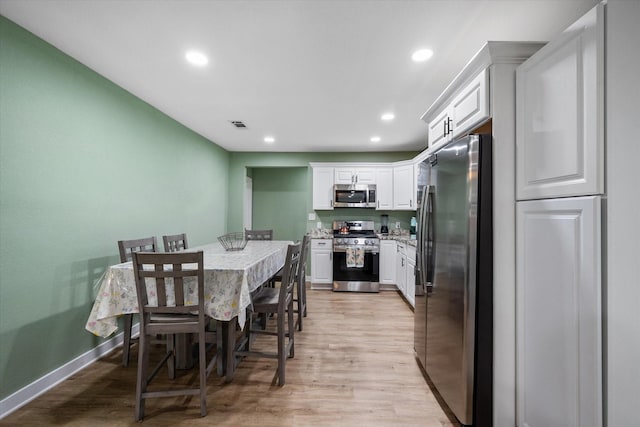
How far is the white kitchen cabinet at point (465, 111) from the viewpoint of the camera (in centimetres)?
158

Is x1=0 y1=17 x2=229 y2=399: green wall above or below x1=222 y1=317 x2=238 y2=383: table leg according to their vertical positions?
above

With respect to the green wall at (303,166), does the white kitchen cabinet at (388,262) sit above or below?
below

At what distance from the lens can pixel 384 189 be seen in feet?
16.1

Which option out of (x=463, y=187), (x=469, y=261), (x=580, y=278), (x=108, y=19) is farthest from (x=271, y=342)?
(x=108, y=19)

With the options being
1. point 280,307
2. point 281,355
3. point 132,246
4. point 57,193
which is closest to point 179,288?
point 280,307

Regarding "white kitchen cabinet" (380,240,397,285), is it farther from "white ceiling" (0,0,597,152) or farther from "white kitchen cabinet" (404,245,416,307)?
"white ceiling" (0,0,597,152)

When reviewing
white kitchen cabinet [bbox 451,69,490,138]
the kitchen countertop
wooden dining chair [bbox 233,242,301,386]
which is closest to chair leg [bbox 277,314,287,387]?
wooden dining chair [bbox 233,242,301,386]

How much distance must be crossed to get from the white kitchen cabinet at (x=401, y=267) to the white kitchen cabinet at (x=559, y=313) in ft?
8.41

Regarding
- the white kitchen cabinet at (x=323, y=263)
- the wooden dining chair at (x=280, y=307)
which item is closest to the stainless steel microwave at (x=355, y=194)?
the white kitchen cabinet at (x=323, y=263)

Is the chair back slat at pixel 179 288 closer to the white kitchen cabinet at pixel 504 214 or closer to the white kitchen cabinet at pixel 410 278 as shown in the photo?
the white kitchen cabinet at pixel 504 214

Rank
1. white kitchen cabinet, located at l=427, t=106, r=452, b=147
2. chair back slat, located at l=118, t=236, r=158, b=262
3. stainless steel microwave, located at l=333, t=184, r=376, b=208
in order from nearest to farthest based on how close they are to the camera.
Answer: white kitchen cabinet, located at l=427, t=106, r=452, b=147 < chair back slat, located at l=118, t=236, r=158, b=262 < stainless steel microwave, located at l=333, t=184, r=376, b=208

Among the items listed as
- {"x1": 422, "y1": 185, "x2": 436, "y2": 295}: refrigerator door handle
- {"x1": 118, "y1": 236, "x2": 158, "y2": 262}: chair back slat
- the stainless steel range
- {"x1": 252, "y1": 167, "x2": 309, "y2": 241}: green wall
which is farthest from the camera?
{"x1": 252, "y1": 167, "x2": 309, "y2": 241}: green wall

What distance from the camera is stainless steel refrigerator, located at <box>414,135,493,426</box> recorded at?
60.1 inches

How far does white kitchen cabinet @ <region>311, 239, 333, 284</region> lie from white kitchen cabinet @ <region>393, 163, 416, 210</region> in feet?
4.59
